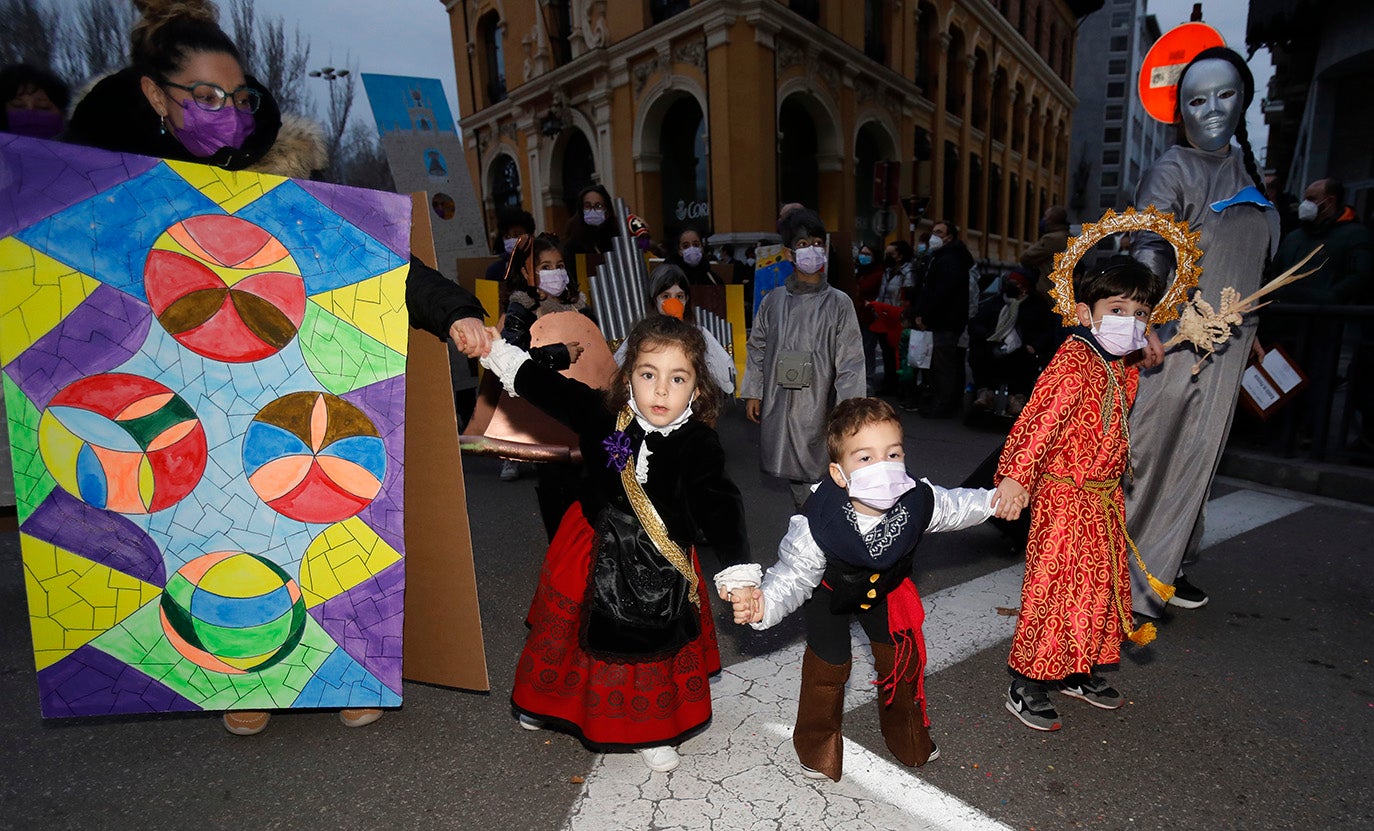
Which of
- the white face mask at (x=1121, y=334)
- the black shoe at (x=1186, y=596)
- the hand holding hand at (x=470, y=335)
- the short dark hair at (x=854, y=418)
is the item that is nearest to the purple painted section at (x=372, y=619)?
the hand holding hand at (x=470, y=335)

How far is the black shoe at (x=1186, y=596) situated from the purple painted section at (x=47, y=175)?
4.39m

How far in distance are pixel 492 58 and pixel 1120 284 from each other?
25.3 m

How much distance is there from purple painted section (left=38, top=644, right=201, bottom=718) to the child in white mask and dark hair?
180 centimetres

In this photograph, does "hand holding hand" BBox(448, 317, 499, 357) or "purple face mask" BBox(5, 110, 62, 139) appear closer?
"hand holding hand" BBox(448, 317, 499, 357)

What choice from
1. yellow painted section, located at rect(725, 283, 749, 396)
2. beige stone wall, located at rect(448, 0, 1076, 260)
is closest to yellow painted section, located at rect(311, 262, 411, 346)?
yellow painted section, located at rect(725, 283, 749, 396)

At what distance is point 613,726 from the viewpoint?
2361mm

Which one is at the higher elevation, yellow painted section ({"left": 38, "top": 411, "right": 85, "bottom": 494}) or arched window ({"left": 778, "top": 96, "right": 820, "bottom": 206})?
arched window ({"left": 778, "top": 96, "right": 820, "bottom": 206})

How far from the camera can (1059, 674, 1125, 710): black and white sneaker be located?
2705mm

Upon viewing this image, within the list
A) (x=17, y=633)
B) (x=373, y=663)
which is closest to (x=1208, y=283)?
(x=373, y=663)

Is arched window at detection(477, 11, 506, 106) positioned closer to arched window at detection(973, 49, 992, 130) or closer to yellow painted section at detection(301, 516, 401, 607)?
arched window at detection(973, 49, 992, 130)

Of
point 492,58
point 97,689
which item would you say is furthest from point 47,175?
point 492,58

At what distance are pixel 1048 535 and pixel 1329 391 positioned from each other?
424 centimetres

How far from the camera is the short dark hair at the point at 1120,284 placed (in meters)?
2.55

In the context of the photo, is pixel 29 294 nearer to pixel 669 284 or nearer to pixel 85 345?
pixel 85 345
